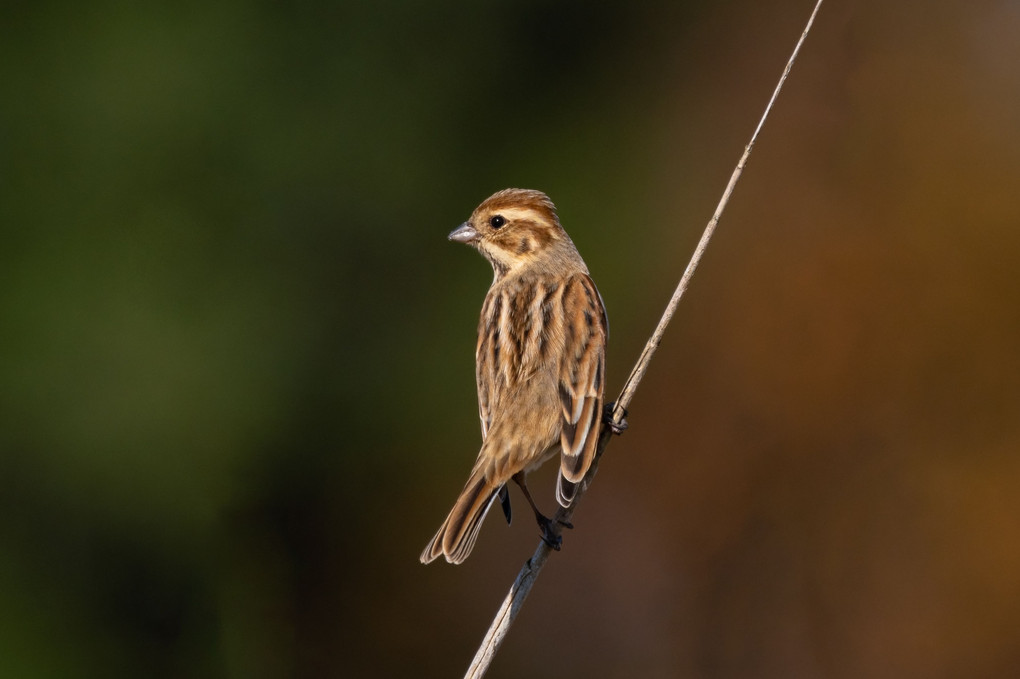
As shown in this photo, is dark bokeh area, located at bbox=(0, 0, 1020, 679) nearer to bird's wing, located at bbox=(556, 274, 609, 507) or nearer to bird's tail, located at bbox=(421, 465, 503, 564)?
bird's wing, located at bbox=(556, 274, 609, 507)

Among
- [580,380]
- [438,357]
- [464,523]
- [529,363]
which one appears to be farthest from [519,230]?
[438,357]

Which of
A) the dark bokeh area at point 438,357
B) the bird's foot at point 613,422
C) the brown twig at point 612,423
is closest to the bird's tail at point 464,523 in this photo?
the brown twig at point 612,423

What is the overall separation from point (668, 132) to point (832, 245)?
2196 millimetres

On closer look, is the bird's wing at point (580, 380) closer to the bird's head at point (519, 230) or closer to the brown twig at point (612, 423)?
the brown twig at point (612, 423)

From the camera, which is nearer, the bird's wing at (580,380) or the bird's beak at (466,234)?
the bird's wing at (580,380)

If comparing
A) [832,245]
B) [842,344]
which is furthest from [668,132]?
[842,344]

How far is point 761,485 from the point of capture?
33.6 feet

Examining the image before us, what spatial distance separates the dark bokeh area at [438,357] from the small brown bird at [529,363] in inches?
183

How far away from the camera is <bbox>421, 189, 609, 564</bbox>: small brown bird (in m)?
4.18

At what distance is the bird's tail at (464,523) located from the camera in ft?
13.1

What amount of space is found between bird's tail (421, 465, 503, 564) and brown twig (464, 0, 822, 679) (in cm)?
24

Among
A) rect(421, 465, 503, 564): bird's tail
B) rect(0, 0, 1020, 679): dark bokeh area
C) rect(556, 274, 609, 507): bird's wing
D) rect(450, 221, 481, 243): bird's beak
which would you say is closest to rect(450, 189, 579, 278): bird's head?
rect(450, 221, 481, 243): bird's beak

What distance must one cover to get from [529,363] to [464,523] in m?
0.76

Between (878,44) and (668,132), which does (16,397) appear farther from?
(878,44)
